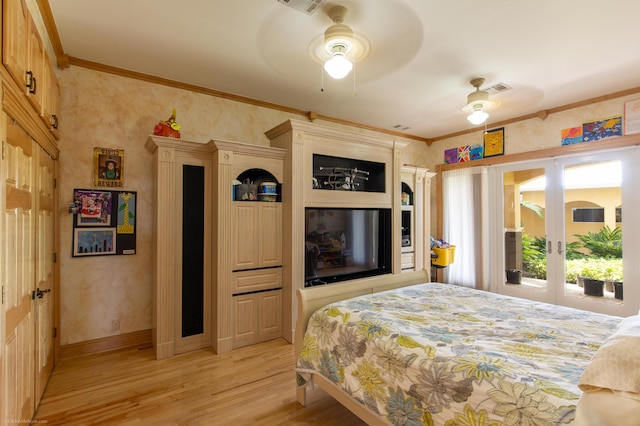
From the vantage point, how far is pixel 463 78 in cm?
315

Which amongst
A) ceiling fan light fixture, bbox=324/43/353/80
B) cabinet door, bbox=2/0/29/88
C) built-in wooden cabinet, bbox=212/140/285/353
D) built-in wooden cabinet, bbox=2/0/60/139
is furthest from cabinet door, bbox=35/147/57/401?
ceiling fan light fixture, bbox=324/43/353/80

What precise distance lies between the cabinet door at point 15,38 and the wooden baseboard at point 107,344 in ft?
7.69

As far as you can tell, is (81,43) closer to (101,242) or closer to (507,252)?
(101,242)

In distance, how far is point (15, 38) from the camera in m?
1.47

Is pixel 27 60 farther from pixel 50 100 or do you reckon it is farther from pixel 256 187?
pixel 256 187

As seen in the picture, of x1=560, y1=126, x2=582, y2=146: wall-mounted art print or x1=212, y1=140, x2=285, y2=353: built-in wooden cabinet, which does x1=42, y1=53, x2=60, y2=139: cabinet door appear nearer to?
x1=212, y1=140, x2=285, y2=353: built-in wooden cabinet

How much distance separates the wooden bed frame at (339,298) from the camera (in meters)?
1.70

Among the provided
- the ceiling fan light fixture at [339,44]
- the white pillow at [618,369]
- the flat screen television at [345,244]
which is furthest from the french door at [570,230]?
the white pillow at [618,369]

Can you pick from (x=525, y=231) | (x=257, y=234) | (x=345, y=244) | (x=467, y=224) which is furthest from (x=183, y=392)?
(x=525, y=231)

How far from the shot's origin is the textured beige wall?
9.18 feet

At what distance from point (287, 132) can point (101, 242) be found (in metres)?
2.09

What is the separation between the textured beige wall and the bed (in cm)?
194

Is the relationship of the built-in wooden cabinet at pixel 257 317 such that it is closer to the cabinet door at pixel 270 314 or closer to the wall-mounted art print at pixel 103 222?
the cabinet door at pixel 270 314

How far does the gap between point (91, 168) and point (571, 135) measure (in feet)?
17.7
